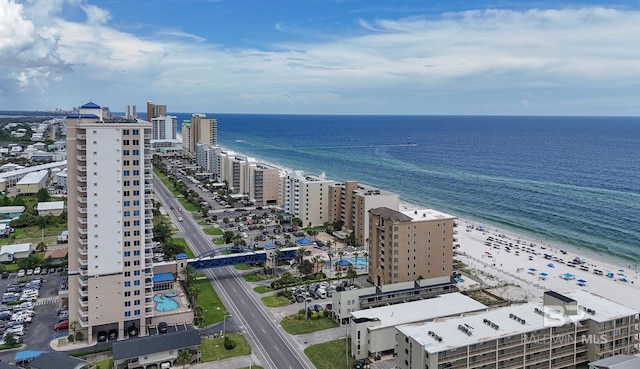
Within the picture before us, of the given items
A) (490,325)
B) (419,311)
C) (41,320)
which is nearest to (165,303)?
(41,320)

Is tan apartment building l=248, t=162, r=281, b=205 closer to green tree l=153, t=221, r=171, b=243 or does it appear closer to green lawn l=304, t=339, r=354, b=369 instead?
green tree l=153, t=221, r=171, b=243

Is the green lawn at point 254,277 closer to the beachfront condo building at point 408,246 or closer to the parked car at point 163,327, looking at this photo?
the beachfront condo building at point 408,246

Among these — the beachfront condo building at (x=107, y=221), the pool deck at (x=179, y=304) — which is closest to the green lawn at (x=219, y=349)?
the beachfront condo building at (x=107, y=221)

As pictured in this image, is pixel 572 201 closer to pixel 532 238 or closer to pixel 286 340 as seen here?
Result: pixel 532 238

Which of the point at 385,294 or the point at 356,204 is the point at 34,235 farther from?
the point at 385,294

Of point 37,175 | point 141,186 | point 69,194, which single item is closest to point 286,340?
point 141,186

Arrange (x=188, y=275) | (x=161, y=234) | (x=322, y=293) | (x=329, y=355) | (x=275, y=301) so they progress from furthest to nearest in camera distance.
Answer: (x=161, y=234) → (x=322, y=293) → (x=188, y=275) → (x=275, y=301) → (x=329, y=355)
